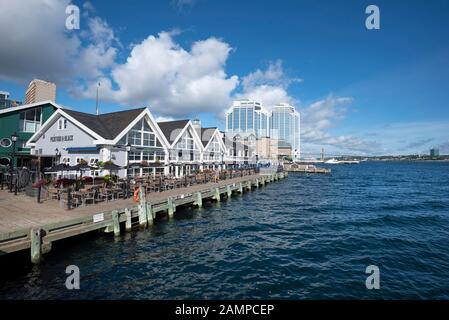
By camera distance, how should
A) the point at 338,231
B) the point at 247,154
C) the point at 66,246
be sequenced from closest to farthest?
the point at 66,246 → the point at 338,231 → the point at 247,154

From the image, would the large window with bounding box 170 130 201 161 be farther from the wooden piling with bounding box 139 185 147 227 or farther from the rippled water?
the wooden piling with bounding box 139 185 147 227

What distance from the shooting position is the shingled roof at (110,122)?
22.8m

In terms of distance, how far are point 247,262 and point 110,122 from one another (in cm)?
2167

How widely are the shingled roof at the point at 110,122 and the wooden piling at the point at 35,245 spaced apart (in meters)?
13.9

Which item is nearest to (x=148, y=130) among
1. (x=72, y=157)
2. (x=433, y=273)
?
(x=72, y=157)

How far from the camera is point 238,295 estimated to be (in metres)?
8.11

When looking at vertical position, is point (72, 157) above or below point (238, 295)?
above

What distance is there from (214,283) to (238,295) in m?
1.10

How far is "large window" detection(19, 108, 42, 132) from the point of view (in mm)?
27812

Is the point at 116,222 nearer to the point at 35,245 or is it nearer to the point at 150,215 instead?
the point at 150,215

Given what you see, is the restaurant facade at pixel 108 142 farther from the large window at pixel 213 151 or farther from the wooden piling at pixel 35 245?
the wooden piling at pixel 35 245
